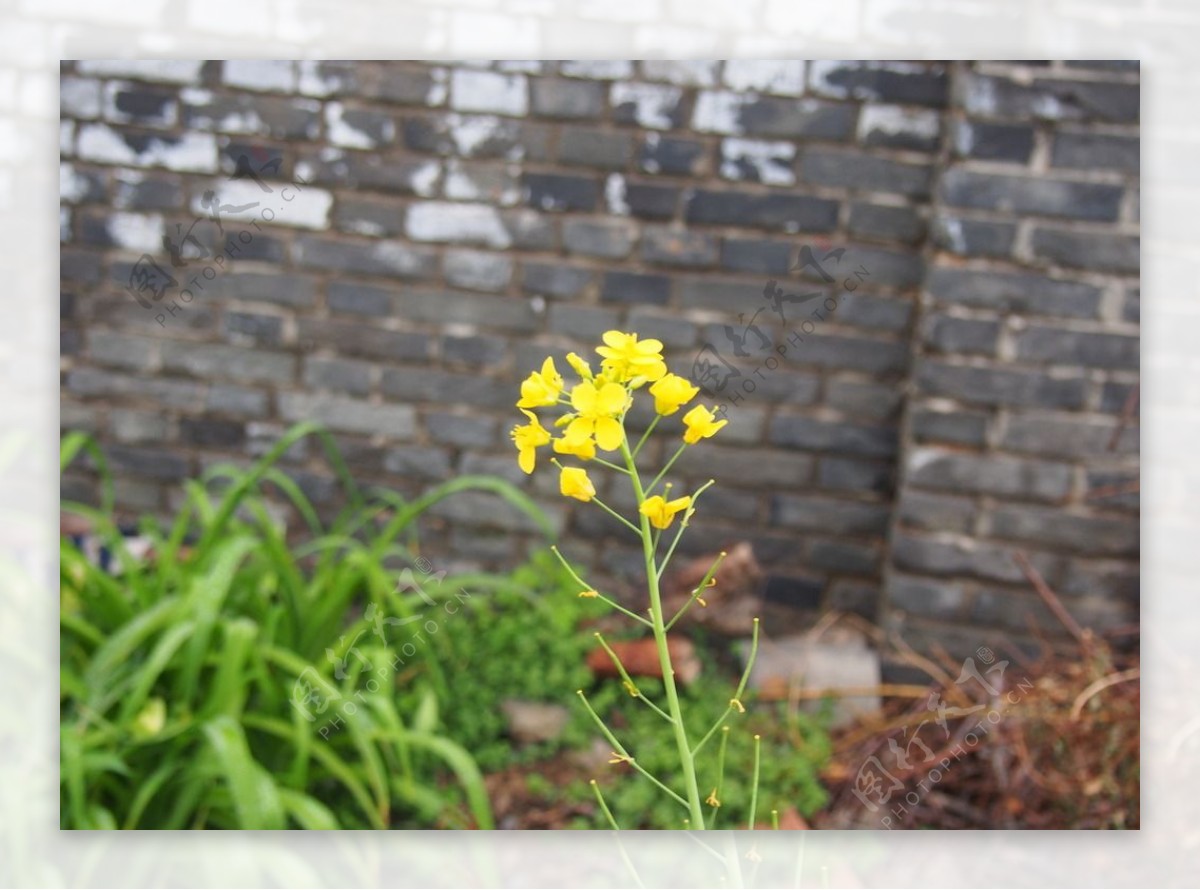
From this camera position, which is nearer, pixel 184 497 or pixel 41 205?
pixel 41 205

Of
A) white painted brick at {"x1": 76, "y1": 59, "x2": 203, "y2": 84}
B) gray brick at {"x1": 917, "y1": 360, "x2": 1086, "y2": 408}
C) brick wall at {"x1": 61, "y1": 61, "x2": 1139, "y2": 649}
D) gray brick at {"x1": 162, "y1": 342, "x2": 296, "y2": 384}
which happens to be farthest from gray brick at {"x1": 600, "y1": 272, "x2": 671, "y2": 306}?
white painted brick at {"x1": 76, "y1": 59, "x2": 203, "y2": 84}

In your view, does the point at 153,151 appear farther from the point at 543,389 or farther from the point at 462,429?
the point at 543,389

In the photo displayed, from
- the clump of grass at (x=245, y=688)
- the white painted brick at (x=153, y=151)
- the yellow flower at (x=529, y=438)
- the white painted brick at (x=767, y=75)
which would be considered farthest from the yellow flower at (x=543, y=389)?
the white painted brick at (x=153, y=151)

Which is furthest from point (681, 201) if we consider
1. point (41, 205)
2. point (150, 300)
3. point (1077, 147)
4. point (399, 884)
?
point (399, 884)

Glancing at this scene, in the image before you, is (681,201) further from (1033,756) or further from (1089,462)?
(1033,756)

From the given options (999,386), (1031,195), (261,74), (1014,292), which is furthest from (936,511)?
(261,74)

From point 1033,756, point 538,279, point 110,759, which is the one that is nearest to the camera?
point 110,759

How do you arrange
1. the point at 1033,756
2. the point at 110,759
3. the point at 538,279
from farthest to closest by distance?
the point at 538,279 → the point at 1033,756 → the point at 110,759

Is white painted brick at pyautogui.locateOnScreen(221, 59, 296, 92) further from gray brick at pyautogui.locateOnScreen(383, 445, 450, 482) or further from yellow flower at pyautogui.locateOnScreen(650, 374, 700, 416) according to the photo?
yellow flower at pyautogui.locateOnScreen(650, 374, 700, 416)
